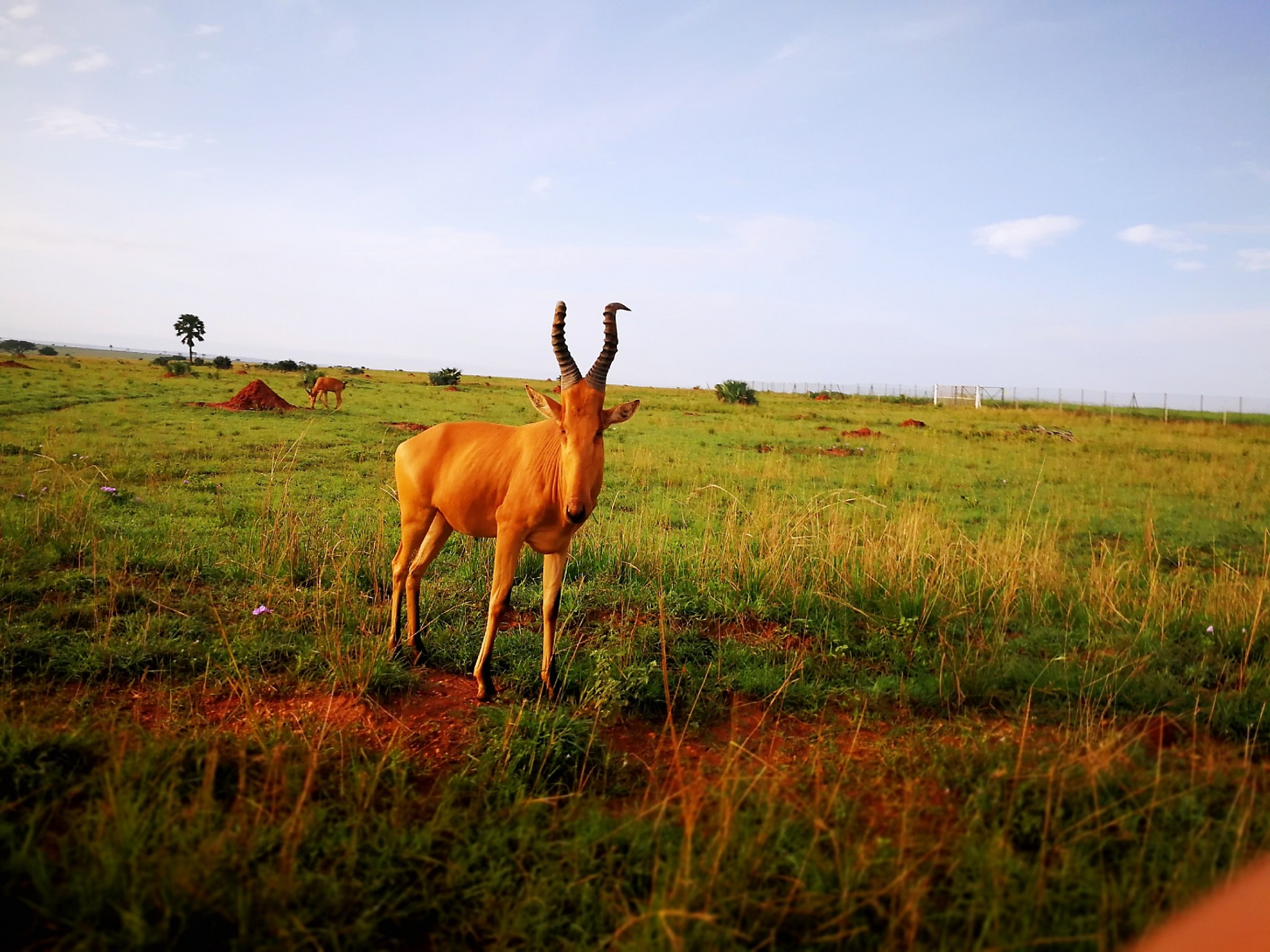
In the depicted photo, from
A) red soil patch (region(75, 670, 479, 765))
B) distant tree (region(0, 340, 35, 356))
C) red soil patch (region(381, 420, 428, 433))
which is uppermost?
distant tree (region(0, 340, 35, 356))

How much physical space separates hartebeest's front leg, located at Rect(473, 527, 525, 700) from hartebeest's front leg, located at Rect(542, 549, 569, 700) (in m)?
0.27

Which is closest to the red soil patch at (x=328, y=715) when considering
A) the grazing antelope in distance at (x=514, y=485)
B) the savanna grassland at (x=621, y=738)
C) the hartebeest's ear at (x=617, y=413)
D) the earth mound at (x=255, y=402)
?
the savanna grassland at (x=621, y=738)

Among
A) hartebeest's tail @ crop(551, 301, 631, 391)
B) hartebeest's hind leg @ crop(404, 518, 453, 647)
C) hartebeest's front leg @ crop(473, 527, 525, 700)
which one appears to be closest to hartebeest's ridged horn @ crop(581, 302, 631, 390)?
hartebeest's tail @ crop(551, 301, 631, 391)

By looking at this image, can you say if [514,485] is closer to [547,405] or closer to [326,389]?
[547,405]

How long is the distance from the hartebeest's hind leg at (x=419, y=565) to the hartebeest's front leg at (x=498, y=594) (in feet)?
2.83

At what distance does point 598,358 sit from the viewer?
188 inches

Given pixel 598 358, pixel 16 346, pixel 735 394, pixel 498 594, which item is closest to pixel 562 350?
pixel 598 358

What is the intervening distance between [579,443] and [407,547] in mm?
2108

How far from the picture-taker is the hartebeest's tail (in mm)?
4742

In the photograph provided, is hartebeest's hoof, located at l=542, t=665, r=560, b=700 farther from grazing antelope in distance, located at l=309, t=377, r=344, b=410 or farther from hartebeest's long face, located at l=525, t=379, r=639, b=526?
grazing antelope in distance, located at l=309, t=377, r=344, b=410

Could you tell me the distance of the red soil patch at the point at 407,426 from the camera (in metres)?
21.8

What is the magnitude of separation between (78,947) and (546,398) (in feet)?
11.7

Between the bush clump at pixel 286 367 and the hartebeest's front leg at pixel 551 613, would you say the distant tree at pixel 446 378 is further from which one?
the hartebeest's front leg at pixel 551 613

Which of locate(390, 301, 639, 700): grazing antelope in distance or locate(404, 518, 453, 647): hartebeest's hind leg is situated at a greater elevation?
locate(390, 301, 639, 700): grazing antelope in distance
